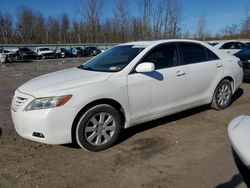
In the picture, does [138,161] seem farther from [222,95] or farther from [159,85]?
[222,95]

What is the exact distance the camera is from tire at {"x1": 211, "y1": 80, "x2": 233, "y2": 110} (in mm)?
5336

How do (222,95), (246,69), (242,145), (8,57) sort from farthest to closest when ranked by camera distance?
(8,57) → (246,69) → (222,95) → (242,145)

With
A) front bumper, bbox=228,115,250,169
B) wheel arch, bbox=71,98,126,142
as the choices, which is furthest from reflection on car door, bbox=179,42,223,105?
front bumper, bbox=228,115,250,169

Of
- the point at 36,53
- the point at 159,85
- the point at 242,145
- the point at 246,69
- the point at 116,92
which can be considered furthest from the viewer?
the point at 36,53

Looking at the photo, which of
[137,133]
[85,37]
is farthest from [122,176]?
[85,37]

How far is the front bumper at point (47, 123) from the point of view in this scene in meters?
3.36

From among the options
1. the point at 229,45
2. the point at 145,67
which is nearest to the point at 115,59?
the point at 145,67

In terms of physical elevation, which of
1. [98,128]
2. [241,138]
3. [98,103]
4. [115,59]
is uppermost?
[115,59]

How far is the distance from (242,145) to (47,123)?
7.95 feet

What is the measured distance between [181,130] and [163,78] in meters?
0.98

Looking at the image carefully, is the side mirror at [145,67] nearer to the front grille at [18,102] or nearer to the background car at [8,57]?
the front grille at [18,102]

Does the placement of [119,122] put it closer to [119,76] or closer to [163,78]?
[119,76]

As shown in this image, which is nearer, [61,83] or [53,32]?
[61,83]

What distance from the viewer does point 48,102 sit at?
3.39m
